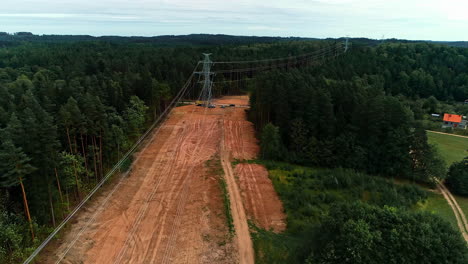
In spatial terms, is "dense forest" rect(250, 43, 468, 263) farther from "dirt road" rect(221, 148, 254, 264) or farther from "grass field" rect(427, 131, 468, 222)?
"grass field" rect(427, 131, 468, 222)

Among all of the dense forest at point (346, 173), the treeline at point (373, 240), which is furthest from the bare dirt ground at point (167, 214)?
the treeline at point (373, 240)

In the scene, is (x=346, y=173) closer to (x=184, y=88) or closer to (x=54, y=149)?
(x=54, y=149)

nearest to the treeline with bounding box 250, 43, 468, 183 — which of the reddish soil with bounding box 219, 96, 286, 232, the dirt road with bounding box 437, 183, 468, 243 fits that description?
the dirt road with bounding box 437, 183, 468, 243

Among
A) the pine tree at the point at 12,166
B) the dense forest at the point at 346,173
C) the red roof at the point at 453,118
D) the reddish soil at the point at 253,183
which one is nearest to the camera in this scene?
the dense forest at the point at 346,173

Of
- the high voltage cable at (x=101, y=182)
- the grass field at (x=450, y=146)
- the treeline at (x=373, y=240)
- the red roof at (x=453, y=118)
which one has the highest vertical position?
the treeline at (x=373, y=240)

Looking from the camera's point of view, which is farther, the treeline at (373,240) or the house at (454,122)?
the house at (454,122)

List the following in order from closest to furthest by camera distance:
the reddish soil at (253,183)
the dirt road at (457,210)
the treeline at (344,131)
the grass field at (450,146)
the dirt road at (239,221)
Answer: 1. the dirt road at (239,221)
2. the reddish soil at (253,183)
3. the dirt road at (457,210)
4. the treeline at (344,131)
5. the grass field at (450,146)

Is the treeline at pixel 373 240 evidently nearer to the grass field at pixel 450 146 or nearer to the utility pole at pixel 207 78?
the grass field at pixel 450 146
